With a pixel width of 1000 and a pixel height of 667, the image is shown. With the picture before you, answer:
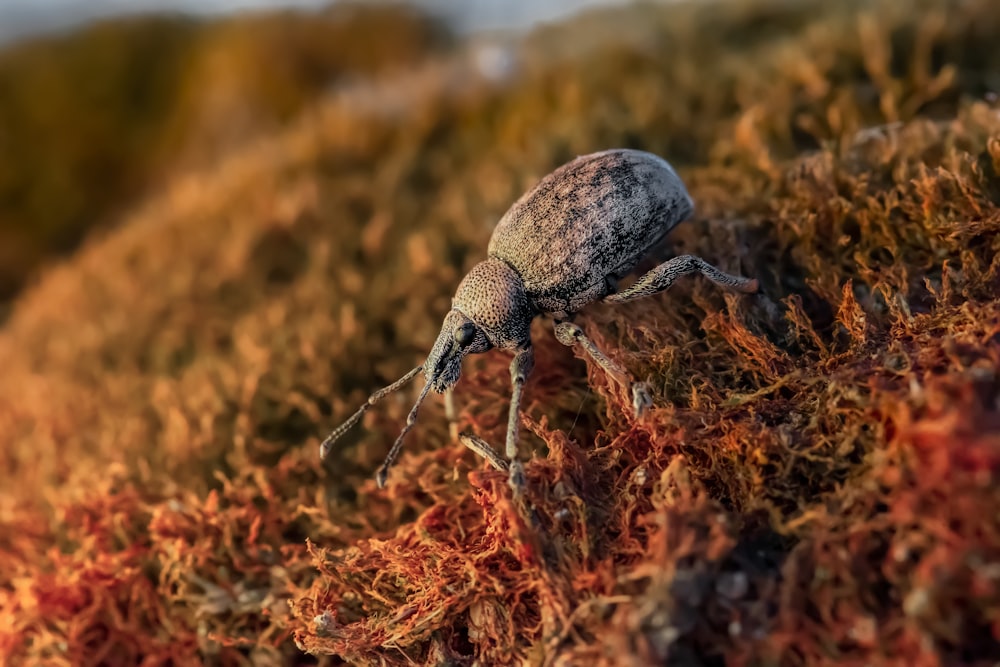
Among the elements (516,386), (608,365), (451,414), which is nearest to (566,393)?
(516,386)

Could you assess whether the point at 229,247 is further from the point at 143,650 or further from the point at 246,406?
the point at 143,650

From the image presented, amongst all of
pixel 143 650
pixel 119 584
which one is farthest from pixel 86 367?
pixel 143 650

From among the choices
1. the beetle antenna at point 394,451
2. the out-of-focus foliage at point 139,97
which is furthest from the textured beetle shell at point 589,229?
the out-of-focus foliage at point 139,97

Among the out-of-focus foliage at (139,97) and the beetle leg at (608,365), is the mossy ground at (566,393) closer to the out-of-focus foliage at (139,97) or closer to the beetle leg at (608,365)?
the beetle leg at (608,365)

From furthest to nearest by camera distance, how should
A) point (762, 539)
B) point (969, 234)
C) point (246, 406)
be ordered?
1. point (246, 406)
2. point (969, 234)
3. point (762, 539)

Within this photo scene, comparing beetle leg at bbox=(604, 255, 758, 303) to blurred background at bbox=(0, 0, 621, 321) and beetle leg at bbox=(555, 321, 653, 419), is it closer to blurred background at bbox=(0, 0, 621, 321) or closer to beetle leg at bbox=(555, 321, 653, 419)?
beetle leg at bbox=(555, 321, 653, 419)

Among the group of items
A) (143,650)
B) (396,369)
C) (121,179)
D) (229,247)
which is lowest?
(143,650)
